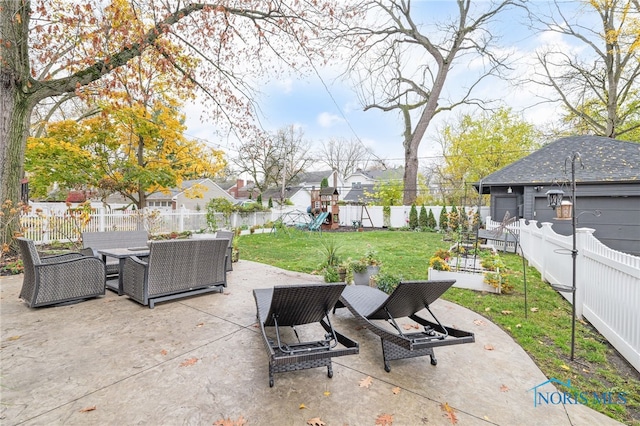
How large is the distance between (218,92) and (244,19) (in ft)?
5.37

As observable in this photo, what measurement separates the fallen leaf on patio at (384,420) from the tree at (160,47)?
611 centimetres

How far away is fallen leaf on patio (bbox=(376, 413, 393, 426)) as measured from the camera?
191 cm

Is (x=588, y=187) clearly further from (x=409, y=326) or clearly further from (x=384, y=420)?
(x=384, y=420)

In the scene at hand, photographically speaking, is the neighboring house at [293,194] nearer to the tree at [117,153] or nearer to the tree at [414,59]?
the tree at [414,59]

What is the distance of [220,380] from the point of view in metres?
2.32

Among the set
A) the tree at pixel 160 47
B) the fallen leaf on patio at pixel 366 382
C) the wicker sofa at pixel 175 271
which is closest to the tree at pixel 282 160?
the tree at pixel 160 47

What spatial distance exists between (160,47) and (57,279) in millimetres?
4501

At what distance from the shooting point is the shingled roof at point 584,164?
9.94 m

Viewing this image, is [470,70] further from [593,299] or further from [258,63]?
[593,299]

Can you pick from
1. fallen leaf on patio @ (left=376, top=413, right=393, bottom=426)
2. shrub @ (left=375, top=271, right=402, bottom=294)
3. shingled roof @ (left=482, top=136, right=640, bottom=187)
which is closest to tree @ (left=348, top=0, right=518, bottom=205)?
shingled roof @ (left=482, top=136, right=640, bottom=187)

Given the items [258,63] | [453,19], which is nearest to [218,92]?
[258,63]

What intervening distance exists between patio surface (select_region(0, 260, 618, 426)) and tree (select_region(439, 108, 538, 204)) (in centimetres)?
1828

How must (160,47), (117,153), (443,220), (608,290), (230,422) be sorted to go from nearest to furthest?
(230,422) → (608,290) → (160,47) → (117,153) → (443,220)

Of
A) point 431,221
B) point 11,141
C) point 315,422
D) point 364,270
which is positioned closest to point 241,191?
point 431,221
